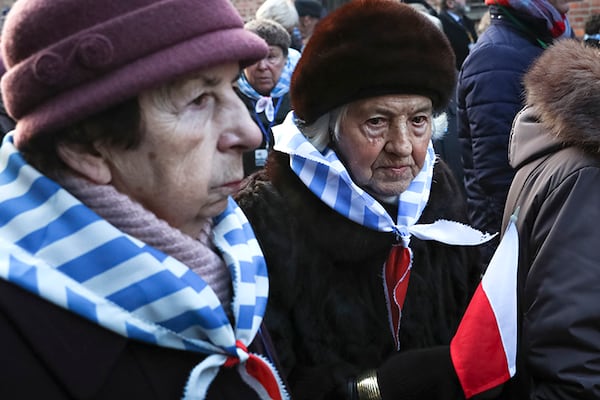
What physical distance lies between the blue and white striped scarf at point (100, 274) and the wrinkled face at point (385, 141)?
0.95 metres

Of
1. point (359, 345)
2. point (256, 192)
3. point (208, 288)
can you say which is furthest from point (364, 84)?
point (208, 288)

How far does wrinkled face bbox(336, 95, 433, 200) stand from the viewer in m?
2.19

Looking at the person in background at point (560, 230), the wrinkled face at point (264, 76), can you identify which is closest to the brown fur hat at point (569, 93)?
the person in background at point (560, 230)

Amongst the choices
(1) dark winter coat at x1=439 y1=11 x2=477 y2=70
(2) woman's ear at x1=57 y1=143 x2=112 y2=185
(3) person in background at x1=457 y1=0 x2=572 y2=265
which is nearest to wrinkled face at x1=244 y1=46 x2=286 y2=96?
(3) person in background at x1=457 y1=0 x2=572 y2=265

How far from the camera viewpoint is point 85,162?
52.6 inches

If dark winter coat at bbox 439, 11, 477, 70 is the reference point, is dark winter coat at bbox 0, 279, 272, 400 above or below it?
above

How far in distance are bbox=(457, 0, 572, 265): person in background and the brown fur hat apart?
1107mm

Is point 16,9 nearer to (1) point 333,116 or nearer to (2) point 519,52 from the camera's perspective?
(1) point 333,116

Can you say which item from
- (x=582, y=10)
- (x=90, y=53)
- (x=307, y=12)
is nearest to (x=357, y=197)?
(x=90, y=53)

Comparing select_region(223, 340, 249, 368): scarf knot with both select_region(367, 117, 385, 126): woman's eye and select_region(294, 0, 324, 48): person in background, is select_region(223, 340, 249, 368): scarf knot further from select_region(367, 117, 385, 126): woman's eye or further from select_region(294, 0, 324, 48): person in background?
select_region(294, 0, 324, 48): person in background

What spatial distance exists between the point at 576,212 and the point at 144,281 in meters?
1.13

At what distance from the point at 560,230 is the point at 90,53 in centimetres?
125

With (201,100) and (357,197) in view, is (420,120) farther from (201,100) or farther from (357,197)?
(201,100)

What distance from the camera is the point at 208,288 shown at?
54.8 inches
